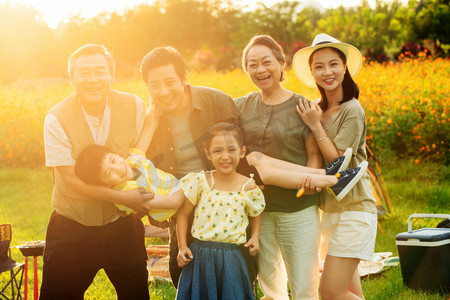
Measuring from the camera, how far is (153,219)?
3.44 m

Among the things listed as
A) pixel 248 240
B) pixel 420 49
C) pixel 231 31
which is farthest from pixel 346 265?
pixel 231 31

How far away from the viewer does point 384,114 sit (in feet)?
30.1

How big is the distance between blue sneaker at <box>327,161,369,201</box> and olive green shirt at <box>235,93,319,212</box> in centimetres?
27

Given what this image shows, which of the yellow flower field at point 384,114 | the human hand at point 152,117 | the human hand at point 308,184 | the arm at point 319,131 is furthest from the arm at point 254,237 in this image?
the yellow flower field at point 384,114

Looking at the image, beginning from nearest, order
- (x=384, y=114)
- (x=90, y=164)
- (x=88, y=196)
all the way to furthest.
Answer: (x=90, y=164) < (x=88, y=196) < (x=384, y=114)

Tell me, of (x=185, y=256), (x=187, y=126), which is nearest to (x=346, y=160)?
(x=187, y=126)

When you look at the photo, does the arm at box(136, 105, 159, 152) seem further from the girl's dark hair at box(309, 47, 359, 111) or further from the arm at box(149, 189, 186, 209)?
the girl's dark hair at box(309, 47, 359, 111)

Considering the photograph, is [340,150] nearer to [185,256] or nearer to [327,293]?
[327,293]

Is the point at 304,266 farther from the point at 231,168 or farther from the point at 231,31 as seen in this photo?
the point at 231,31

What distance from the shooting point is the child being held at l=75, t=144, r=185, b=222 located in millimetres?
2965

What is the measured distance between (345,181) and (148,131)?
1.21m

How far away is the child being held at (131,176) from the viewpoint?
296 centimetres

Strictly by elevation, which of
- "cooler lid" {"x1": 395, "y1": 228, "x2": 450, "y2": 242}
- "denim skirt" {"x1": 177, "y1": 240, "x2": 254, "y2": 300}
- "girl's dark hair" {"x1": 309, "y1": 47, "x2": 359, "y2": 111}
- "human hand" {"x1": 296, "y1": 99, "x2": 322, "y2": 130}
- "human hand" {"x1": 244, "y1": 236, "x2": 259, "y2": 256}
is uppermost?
"girl's dark hair" {"x1": 309, "y1": 47, "x2": 359, "y2": 111}

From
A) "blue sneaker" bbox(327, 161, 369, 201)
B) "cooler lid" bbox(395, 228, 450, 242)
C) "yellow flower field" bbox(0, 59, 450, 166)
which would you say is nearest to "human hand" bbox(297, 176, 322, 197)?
"blue sneaker" bbox(327, 161, 369, 201)
